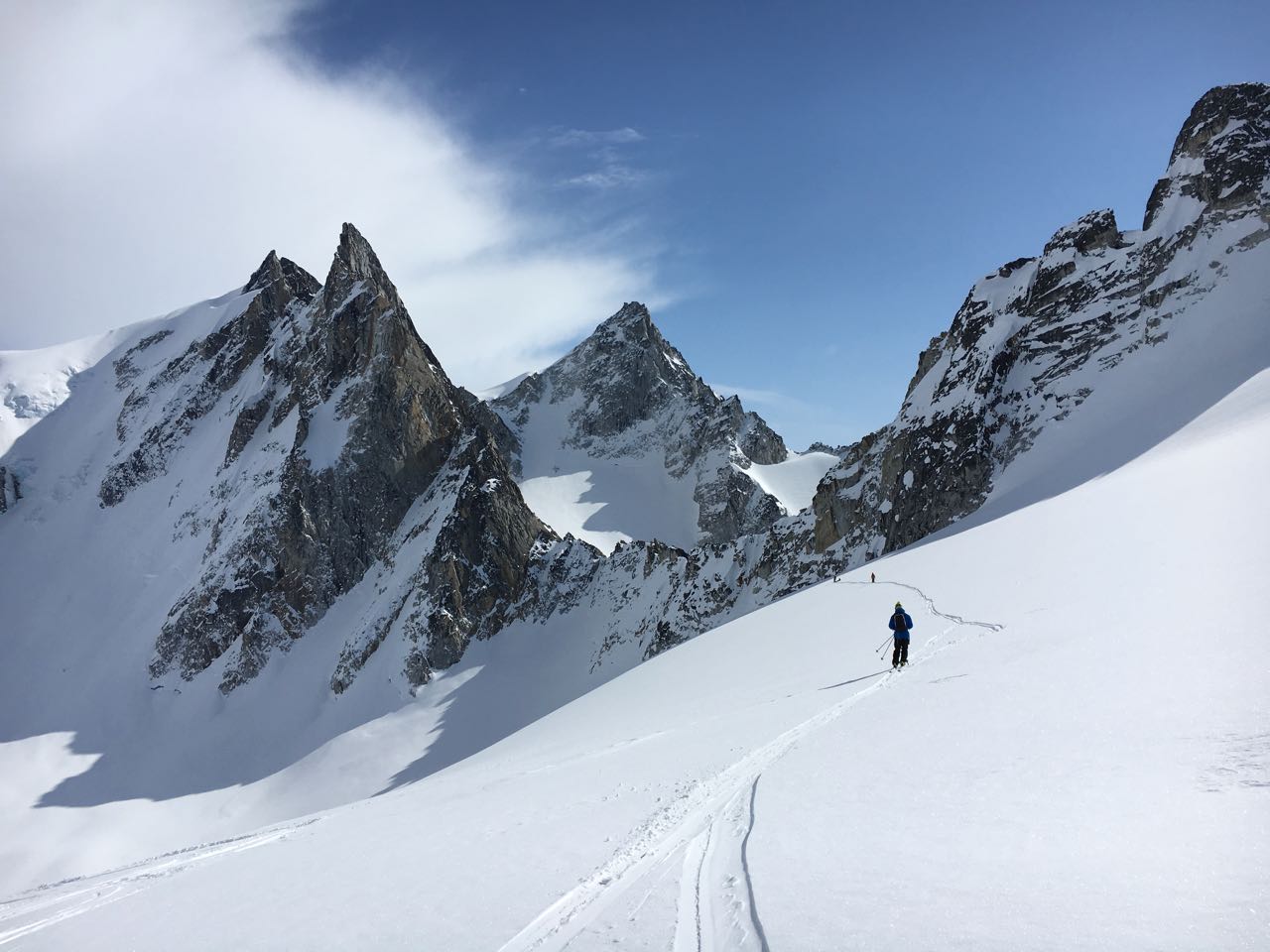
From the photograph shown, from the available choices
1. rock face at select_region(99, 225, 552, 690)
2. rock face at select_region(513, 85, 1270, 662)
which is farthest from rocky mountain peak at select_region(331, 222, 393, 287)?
rock face at select_region(513, 85, 1270, 662)

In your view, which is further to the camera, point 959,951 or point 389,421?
point 389,421

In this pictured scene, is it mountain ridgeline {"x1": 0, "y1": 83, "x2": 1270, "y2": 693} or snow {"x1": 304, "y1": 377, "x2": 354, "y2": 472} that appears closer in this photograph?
mountain ridgeline {"x1": 0, "y1": 83, "x2": 1270, "y2": 693}

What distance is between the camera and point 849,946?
3943 millimetres

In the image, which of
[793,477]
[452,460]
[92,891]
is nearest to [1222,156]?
[92,891]

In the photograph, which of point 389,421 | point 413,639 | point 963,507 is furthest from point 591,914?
point 389,421

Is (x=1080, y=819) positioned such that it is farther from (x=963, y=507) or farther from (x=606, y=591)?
(x=606, y=591)

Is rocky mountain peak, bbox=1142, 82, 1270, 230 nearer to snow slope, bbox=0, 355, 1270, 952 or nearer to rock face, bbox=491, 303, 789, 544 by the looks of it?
snow slope, bbox=0, 355, 1270, 952

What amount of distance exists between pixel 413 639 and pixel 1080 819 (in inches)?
2211

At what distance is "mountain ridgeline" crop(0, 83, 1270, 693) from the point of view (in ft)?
143

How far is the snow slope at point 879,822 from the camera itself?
4051 millimetres

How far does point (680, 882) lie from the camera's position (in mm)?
5746

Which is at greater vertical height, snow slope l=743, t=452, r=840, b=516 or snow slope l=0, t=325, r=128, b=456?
snow slope l=0, t=325, r=128, b=456

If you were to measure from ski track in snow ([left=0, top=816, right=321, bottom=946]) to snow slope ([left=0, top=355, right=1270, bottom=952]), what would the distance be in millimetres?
86

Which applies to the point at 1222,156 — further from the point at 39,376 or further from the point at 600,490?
the point at 39,376
